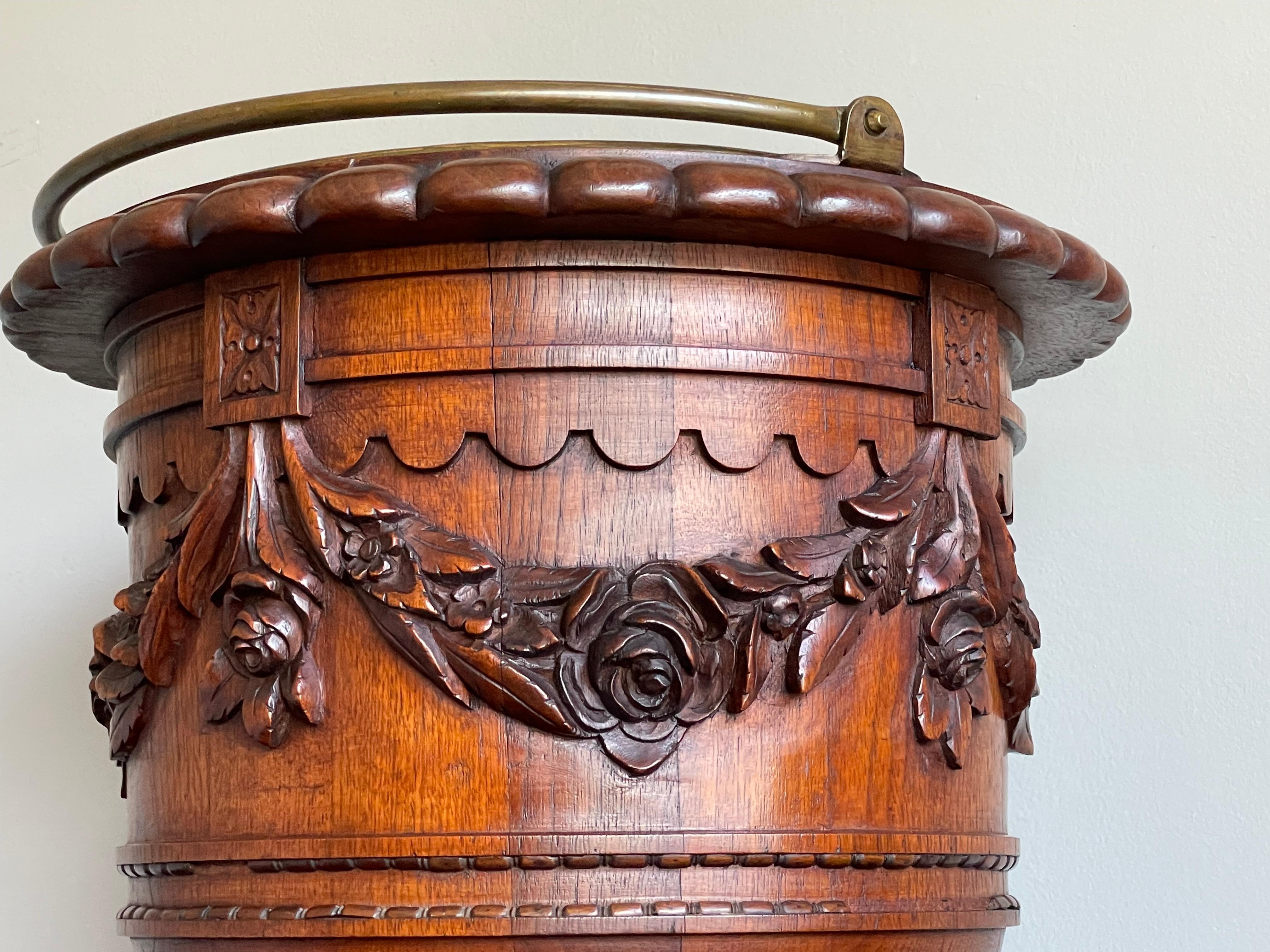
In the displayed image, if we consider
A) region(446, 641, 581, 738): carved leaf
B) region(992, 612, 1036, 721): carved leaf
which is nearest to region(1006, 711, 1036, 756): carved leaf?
region(992, 612, 1036, 721): carved leaf

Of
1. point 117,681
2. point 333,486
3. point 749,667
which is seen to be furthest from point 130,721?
point 749,667

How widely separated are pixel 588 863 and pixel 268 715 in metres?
0.26

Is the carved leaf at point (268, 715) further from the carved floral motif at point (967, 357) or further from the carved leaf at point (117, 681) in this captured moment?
the carved floral motif at point (967, 357)

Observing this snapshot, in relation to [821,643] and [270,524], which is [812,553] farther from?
[270,524]

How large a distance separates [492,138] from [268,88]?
1.26ft

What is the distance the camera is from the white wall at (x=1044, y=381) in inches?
78.5

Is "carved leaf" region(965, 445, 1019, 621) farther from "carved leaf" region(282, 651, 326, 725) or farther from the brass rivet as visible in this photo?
"carved leaf" region(282, 651, 326, 725)

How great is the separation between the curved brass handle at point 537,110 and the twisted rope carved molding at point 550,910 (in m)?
0.58

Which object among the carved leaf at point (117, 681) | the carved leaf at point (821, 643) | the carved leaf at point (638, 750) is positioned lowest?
the carved leaf at point (638, 750)

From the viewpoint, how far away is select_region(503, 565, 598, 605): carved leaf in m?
1.11

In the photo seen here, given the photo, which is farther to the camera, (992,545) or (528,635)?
(992,545)

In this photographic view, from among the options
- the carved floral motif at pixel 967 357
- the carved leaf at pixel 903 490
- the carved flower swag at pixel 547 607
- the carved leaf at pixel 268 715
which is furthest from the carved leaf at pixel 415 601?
the carved floral motif at pixel 967 357

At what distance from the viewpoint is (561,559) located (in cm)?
113

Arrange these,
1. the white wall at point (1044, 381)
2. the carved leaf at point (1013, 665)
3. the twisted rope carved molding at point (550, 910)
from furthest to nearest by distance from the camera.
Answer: the white wall at point (1044, 381) < the carved leaf at point (1013, 665) < the twisted rope carved molding at point (550, 910)
